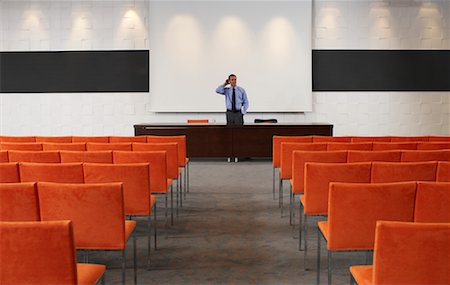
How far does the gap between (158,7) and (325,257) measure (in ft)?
30.7

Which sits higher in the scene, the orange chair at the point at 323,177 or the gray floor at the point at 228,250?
the orange chair at the point at 323,177

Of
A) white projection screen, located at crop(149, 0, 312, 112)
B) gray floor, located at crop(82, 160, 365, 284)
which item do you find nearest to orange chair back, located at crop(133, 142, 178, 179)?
gray floor, located at crop(82, 160, 365, 284)

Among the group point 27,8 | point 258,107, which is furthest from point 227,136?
point 27,8

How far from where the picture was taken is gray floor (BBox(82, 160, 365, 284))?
140 inches

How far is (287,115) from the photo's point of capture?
1214 centimetres

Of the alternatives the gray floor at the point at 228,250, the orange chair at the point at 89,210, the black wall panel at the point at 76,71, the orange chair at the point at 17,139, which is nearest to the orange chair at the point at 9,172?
the gray floor at the point at 228,250

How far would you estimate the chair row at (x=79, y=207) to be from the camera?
272 centimetres

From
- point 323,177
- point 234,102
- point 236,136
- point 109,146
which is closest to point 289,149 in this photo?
point 323,177

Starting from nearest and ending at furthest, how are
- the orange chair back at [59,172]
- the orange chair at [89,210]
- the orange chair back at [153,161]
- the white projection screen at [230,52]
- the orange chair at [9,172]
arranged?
the orange chair at [89,210] < the orange chair back at [59,172] < the orange chair at [9,172] < the orange chair back at [153,161] < the white projection screen at [230,52]

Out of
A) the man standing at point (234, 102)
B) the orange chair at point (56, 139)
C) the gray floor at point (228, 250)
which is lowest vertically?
the gray floor at point (228, 250)

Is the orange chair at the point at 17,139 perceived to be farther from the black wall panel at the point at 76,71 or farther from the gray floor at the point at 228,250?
the black wall panel at the point at 76,71

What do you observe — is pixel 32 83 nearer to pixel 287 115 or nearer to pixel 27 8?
pixel 27 8

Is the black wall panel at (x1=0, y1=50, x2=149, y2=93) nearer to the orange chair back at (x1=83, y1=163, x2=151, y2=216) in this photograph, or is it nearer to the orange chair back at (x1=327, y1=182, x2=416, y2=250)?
the orange chair back at (x1=83, y1=163, x2=151, y2=216)

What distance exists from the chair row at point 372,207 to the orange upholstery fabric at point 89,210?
1241 mm
